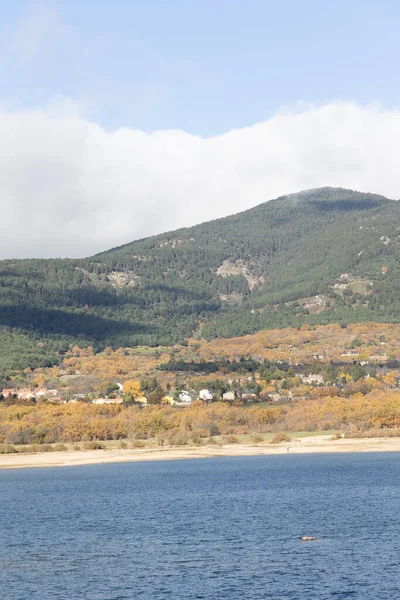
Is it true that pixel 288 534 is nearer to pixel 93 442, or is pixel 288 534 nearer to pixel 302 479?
pixel 302 479

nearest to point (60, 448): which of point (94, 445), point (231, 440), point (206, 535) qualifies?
point (94, 445)

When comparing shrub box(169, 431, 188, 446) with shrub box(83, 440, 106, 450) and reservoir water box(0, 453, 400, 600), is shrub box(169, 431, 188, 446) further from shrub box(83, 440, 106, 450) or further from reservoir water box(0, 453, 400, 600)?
reservoir water box(0, 453, 400, 600)

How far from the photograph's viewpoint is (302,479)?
358 ft

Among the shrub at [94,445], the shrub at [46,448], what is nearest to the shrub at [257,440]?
the shrub at [94,445]

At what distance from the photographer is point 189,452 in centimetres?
15100

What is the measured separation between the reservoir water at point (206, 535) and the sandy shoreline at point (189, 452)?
19.3m

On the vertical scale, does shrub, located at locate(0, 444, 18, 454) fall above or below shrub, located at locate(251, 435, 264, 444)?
above

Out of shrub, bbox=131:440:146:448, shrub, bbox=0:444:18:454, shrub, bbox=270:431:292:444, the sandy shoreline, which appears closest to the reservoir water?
the sandy shoreline

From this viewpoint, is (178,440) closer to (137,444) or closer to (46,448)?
(137,444)

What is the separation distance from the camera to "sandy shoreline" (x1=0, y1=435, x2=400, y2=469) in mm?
142250

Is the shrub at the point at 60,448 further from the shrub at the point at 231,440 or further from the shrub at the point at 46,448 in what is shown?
the shrub at the point at 231,440

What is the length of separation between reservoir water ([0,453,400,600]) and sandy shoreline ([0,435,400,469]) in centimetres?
1929

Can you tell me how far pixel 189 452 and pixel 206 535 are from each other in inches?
3129

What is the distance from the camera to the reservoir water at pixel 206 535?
180 feet
